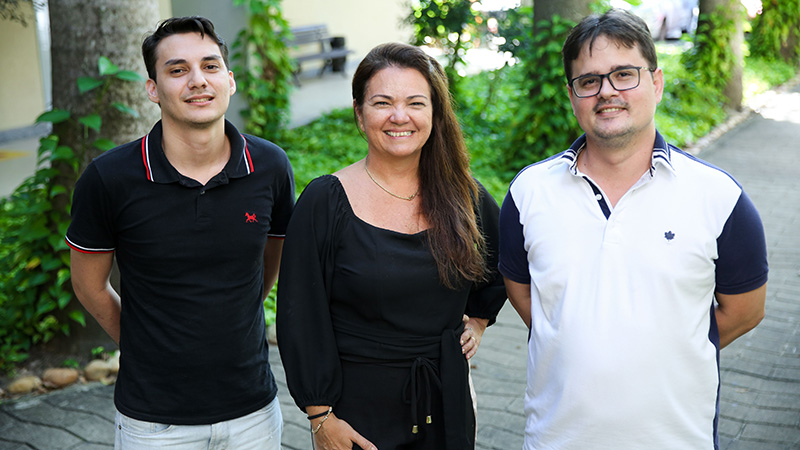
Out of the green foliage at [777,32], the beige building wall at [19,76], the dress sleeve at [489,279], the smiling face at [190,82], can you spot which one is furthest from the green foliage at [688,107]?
the beige building wall at [19,76]

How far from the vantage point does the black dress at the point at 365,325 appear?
7.68 feet

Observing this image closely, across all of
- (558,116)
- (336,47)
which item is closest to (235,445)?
(558,116)

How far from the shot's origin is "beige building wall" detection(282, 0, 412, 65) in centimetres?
1711

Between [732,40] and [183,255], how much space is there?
1202 cm

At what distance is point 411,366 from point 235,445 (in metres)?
0.66

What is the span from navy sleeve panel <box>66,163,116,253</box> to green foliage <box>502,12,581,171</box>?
6282mm

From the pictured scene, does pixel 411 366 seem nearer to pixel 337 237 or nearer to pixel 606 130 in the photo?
pixel 337 237

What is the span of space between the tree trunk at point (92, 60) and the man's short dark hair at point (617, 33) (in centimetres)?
284

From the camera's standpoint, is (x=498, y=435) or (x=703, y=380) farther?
(x=498, y=435)

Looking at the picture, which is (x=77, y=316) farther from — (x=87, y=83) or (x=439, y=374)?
(x=439, y=374)

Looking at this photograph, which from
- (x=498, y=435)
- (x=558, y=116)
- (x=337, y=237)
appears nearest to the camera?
(x=337, y=237)

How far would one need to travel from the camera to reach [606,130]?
7.42ft

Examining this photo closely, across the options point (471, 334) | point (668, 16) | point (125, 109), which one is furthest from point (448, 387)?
point (668, 16)

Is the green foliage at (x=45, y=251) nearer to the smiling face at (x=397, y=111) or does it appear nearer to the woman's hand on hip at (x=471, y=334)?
the smiling face at (x=397, y=111)
